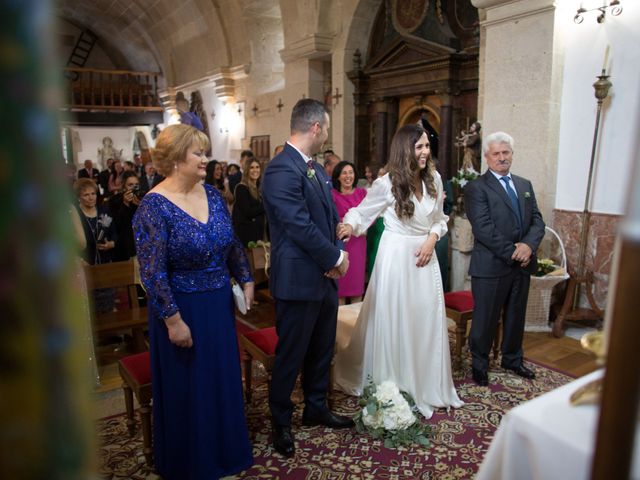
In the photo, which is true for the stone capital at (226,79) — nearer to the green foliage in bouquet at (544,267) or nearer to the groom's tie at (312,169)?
the green foliage in bouquet at (544,267)

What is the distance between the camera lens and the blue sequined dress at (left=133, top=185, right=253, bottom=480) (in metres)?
2.39

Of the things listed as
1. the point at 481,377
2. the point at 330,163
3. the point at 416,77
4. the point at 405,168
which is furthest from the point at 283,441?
the point at 416,77

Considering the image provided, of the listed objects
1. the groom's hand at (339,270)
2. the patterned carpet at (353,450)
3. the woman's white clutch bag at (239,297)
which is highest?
the groom's hand at (339,270)

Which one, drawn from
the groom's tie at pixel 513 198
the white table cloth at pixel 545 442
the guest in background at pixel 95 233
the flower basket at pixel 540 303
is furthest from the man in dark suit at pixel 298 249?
the flower basket at pixel 540 303

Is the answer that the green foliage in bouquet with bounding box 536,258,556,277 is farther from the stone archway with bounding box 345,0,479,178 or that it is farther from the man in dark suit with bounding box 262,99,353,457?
the stone archway with bounding box 345,0,479,178

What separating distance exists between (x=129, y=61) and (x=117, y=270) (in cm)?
1870

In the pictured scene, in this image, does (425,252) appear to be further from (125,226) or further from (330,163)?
(330,163)

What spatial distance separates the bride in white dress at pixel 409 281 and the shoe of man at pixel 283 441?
0.74 metres

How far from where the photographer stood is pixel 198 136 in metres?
2.52

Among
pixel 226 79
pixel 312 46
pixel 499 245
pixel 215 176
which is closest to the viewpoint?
pixel 499 245

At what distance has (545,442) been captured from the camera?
119cm

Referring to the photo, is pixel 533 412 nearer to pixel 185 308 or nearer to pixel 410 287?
pixel 185 308

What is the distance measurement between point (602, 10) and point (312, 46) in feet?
18.3

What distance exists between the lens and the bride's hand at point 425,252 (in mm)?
3404
